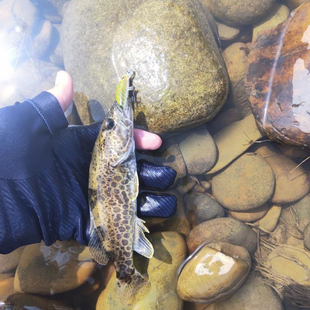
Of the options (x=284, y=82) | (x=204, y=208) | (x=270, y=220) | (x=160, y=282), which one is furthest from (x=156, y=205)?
(x=284, y=82)

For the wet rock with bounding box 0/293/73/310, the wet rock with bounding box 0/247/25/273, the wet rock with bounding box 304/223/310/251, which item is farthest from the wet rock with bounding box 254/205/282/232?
the wet rock with bounding box 0/247/25/273

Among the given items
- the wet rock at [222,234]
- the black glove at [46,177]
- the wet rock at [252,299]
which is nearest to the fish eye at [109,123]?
the black glove at [46,177]

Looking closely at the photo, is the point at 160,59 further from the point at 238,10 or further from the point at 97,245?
the point at 97,245

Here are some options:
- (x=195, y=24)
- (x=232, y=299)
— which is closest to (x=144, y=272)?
(x=232, y=299)

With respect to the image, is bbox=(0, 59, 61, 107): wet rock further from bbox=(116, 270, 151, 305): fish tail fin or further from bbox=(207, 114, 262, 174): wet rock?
bbox=(116, 270, 151, 305): fish tail fin

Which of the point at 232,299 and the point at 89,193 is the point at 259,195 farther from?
the point at 89,193

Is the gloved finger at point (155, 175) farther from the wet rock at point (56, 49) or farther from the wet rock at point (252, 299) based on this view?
the wet rock at point (56, 49)
